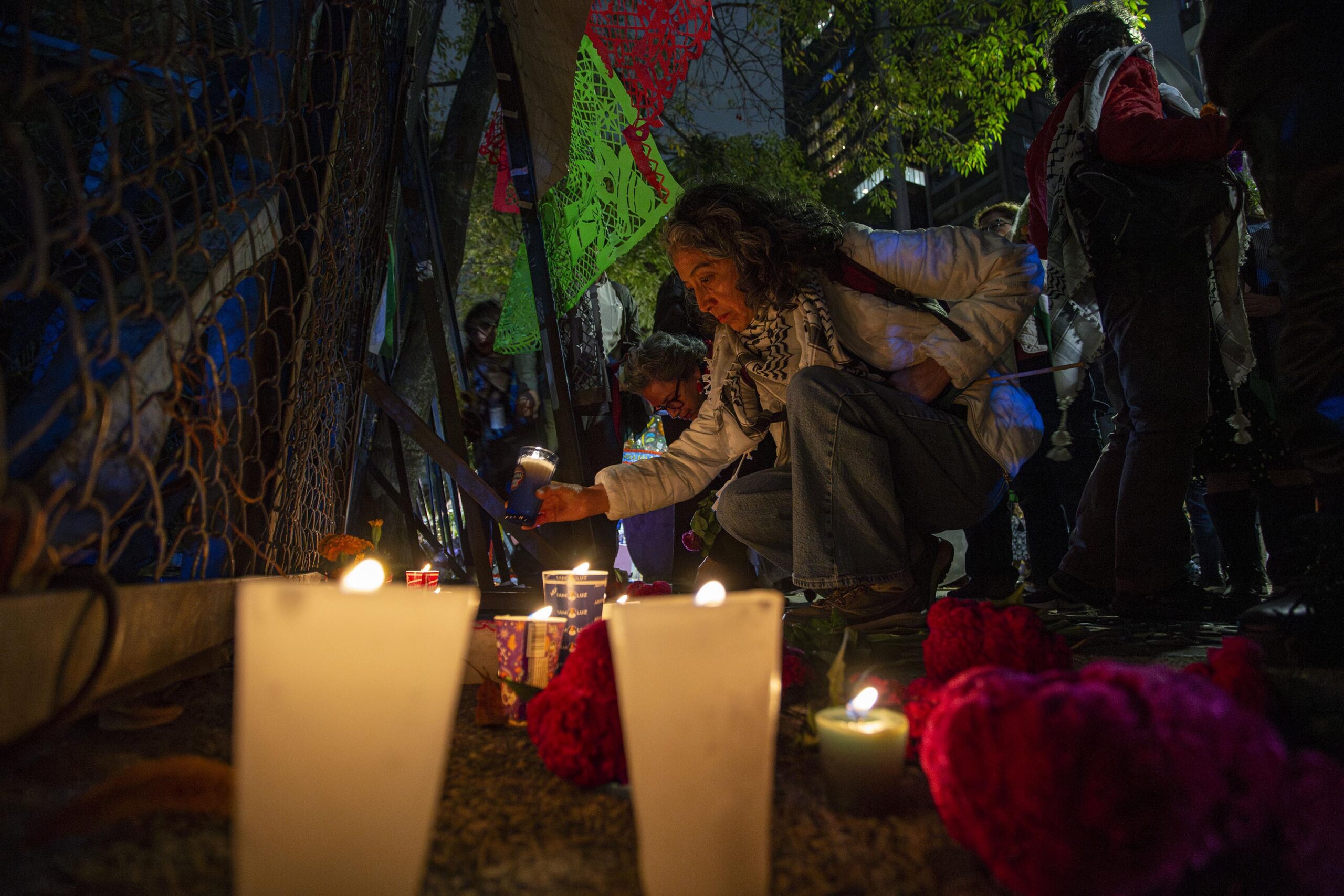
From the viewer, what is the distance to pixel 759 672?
72 centimetres

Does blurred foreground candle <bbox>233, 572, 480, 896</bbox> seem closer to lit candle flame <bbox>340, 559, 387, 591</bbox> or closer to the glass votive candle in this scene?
lit candle flame <bbox>340, 559, 387, 591</bbox>

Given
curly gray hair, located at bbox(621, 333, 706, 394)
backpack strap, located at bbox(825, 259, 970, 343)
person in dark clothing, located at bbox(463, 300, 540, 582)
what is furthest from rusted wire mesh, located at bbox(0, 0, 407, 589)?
person in dark clothing, located at bbox(463, 300, 540, 582)

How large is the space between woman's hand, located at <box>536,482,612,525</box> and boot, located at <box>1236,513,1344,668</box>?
1.82 meters

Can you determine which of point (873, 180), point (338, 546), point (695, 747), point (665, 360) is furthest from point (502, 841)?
point (873, 180)

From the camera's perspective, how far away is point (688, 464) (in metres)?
2.70

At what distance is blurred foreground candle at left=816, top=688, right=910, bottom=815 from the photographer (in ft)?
3.10

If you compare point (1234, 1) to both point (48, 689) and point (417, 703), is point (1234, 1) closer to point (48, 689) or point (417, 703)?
point (417, 703)

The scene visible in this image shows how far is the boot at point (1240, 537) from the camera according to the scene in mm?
2918

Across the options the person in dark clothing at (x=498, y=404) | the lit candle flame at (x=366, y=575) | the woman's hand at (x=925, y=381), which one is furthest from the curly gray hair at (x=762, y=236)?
the person in dark clothing at (x=498, y=404)

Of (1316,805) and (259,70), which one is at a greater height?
(259,70)

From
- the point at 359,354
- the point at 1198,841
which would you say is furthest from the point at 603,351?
the point at 1198,841

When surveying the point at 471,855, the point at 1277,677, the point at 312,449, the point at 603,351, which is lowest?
the point at 471,855

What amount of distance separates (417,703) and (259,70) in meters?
1.63

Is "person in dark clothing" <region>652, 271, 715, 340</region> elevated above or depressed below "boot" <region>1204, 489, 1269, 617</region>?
above
